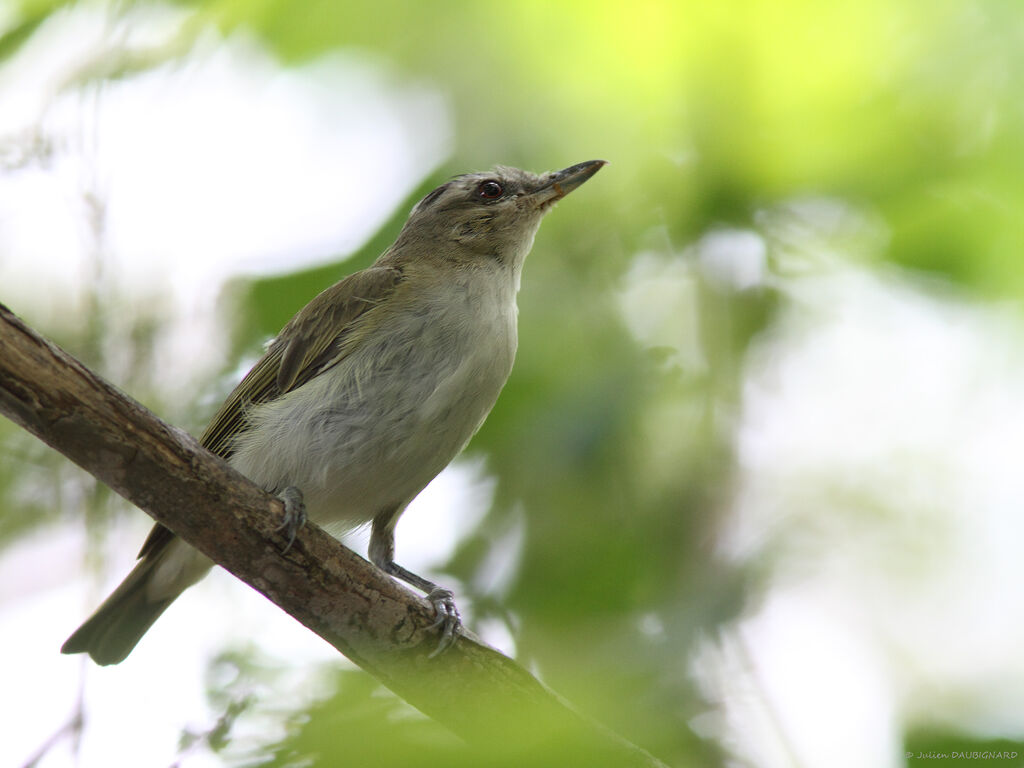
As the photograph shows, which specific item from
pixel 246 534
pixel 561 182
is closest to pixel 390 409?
pixel 246 534

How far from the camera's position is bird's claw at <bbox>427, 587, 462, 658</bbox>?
→ 3383 millimetres

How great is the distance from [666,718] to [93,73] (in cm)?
301

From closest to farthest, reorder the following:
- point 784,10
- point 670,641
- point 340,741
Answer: point 340,741 → point 670,641 → point 784,10

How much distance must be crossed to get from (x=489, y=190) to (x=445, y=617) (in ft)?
7.78

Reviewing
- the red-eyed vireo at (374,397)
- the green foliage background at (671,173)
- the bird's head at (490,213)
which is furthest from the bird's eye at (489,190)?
the green foliage background at (671,173)

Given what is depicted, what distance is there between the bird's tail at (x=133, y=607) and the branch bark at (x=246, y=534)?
1.50 metres

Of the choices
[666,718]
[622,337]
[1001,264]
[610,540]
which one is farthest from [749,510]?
[666,718]

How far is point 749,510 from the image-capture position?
339 centimetres

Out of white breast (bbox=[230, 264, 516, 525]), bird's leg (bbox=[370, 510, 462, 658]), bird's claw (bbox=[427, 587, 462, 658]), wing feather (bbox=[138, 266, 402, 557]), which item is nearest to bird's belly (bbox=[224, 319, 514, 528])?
white breast (bbox=[230, 264, 516, 525])

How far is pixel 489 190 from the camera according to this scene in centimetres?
505

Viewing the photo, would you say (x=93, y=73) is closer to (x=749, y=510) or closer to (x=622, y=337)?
(x=622, y=337)

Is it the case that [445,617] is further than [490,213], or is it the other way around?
[490,213]

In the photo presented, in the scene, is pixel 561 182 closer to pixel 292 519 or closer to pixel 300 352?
pixel 300 352

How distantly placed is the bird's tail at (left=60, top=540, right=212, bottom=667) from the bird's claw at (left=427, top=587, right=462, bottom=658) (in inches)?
51.4
